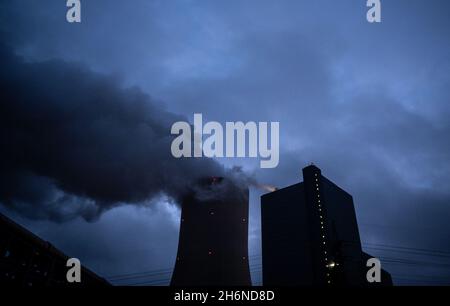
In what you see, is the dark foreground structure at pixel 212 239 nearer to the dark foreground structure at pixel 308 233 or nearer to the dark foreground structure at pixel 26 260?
the dark foreground structure at pixel 308 233

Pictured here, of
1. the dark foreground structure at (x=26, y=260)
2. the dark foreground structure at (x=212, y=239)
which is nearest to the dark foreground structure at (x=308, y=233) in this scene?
the dark foreground structure at (x=212, y=239)

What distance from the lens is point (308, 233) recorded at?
1267 inches

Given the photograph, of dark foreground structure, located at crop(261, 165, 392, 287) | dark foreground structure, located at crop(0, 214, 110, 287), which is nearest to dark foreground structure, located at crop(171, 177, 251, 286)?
dark foreground structure, located at crop(261, 165, 392, 287)

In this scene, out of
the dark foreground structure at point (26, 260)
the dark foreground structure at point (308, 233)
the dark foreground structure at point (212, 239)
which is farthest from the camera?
the dark foreground structure at point (308, 233)

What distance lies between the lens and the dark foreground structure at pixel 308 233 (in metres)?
29.8

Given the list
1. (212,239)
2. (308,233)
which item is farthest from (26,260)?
(308,233)

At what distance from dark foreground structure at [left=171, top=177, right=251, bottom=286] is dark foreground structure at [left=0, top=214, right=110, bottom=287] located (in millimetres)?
9138

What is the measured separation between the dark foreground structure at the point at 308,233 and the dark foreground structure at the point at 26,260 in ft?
72.1

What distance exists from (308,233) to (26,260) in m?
26.2

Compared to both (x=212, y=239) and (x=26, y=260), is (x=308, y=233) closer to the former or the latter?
(x=212, y=239)

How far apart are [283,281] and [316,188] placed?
12.8 meters

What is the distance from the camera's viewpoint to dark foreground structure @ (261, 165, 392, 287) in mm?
29797

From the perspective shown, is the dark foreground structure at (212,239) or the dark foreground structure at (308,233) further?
the dark foreground structure at (308,233)
